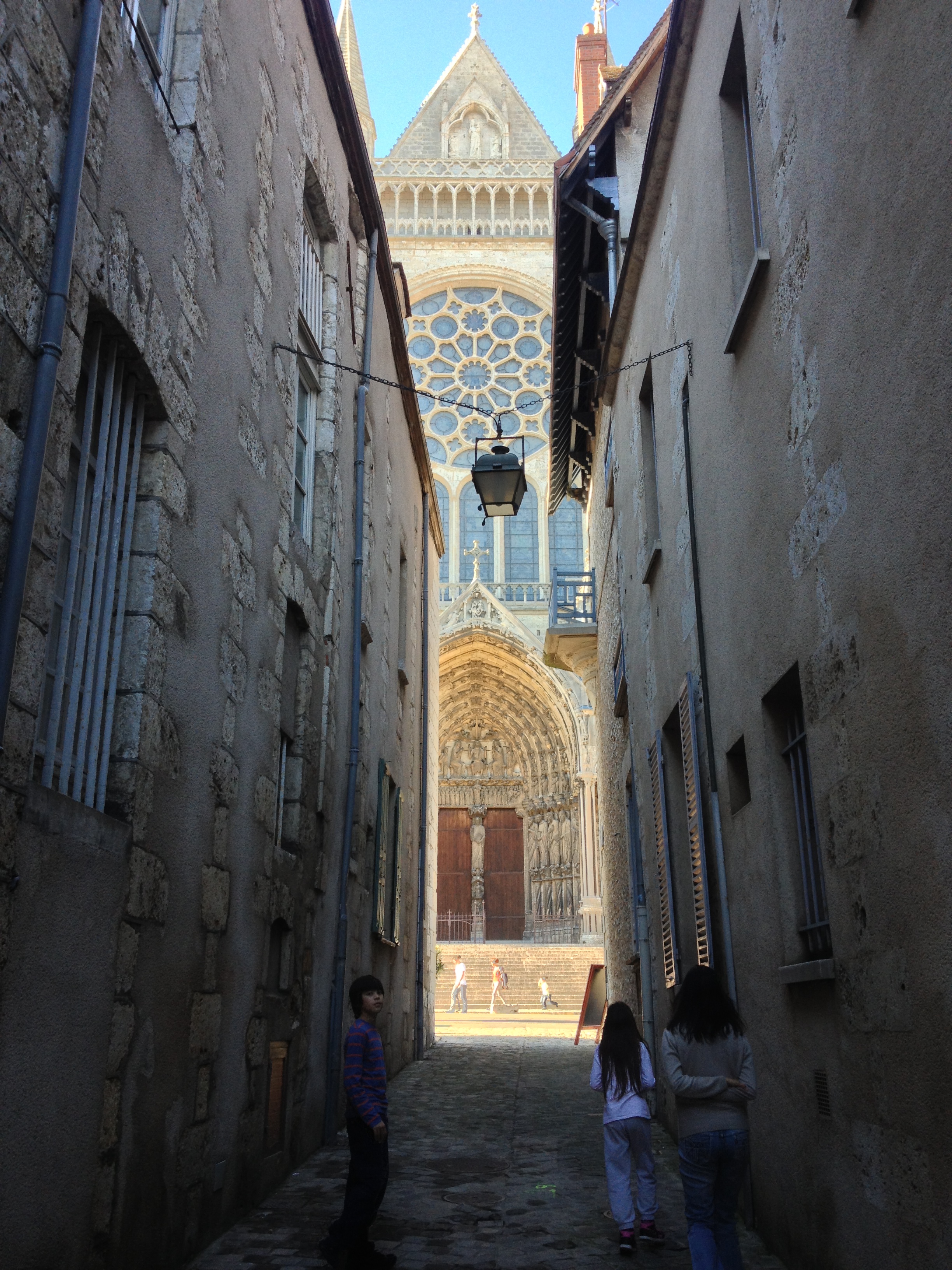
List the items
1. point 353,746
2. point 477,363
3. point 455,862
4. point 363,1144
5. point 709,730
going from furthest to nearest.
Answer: point 477,363
point 455,862
point 353,746
point 709,730
point 363,1144

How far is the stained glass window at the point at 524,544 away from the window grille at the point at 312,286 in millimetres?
22746

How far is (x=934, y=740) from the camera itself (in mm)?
3035

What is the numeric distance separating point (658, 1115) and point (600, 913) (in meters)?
19.0

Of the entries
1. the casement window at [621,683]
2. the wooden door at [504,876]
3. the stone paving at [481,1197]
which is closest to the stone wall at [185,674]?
the stone paving at [481,1197]

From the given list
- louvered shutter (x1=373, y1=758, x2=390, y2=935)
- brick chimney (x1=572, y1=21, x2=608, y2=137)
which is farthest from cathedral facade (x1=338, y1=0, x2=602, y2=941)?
louvered shutter (x1=373, y1=758, x2=390, y2=935)

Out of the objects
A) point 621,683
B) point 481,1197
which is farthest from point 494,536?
point 481,1197

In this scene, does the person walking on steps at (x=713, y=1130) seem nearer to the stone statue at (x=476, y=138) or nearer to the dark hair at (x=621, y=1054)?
the dark hair at (x=621, y=1054)

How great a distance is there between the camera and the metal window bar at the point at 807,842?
176 inches

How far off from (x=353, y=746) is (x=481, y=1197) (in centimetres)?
358

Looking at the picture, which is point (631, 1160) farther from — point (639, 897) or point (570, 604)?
point (570, 604)

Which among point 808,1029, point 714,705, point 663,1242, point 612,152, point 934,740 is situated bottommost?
point 663,1242

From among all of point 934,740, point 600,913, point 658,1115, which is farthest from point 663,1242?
point 600,913

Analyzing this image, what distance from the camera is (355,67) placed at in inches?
1447

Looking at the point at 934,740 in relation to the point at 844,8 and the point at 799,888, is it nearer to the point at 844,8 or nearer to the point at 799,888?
the point at 799,888
